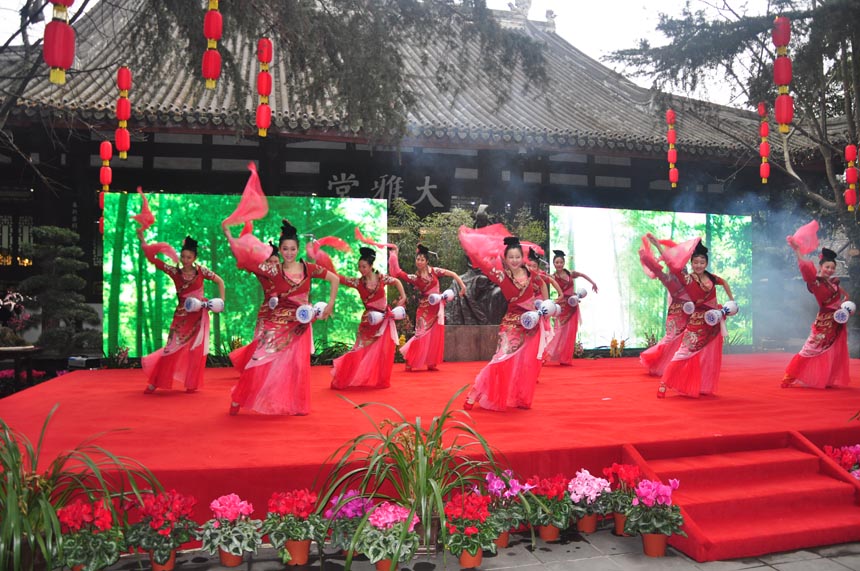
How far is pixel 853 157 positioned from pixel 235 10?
277 inches

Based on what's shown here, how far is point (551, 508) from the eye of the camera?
11.1 feet

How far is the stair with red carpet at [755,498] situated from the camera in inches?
130

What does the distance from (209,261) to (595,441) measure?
20.3 ft

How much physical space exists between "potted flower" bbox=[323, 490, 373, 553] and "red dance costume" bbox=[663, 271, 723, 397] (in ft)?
11.7

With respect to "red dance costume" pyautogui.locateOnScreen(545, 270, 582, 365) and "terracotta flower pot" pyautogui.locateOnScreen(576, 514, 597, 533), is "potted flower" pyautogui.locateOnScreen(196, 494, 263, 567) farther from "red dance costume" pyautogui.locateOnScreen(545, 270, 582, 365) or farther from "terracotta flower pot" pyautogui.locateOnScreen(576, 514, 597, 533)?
"red dance costume" pyautogui.locateOnScreen(545, 270, 582, 365)

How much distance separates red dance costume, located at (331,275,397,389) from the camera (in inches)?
246

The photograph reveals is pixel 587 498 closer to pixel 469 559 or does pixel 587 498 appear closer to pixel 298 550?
pixel 469 559

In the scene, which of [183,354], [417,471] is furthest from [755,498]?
[183,354]

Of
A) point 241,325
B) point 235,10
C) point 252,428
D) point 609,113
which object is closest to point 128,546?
point 252,428

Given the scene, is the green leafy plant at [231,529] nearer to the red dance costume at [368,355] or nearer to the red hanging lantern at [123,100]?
the red dance costume at [368,355]

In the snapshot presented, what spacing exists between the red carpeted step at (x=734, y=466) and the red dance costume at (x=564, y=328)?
4198 mm

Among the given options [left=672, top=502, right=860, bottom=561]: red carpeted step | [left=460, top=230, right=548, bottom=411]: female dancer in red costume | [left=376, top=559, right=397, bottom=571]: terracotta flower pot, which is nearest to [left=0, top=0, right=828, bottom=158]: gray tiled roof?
[left=460, top=230, right=548, bottom=411]: female dancer in red costume

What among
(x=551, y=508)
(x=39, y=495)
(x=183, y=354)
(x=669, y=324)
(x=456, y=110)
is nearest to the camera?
(x=39, y=495)

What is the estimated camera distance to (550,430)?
13.9 feet
